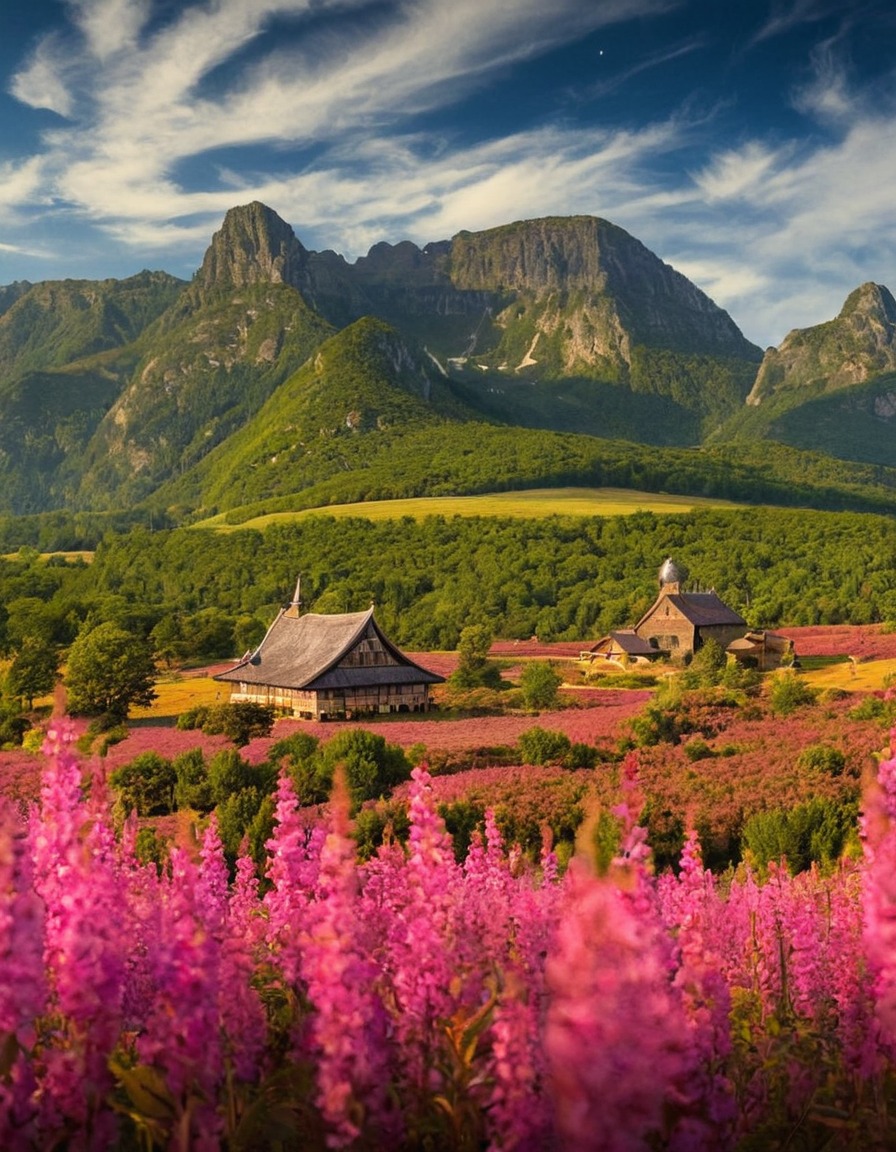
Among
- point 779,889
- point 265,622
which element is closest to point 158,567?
point 265,622

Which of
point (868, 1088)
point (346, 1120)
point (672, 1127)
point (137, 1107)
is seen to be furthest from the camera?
point (868, 1088)

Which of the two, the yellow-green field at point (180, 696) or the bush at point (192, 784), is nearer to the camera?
the bush at point (192, 784)

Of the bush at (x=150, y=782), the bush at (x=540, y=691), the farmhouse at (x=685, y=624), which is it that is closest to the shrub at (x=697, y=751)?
the bush at (x=150, y=782)

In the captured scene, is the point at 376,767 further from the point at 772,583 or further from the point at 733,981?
the point at 772,583

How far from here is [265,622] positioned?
97125 mm

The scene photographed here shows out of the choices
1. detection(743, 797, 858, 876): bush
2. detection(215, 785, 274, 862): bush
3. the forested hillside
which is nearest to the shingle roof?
the forested hillside

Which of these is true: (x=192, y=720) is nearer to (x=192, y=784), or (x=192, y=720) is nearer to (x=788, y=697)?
(x=192, y=784)

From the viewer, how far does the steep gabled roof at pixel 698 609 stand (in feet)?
253

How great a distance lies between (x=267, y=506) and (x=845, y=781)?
6315 inches

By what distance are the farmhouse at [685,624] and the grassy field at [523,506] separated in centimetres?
5968

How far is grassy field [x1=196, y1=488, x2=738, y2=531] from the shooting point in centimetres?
14625

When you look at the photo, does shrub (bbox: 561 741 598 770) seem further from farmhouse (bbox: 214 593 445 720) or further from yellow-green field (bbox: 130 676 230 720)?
yellow-green field (bbox: 130 676 230 720)

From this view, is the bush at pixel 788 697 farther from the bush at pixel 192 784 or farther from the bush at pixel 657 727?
the bush at pixel 192 784

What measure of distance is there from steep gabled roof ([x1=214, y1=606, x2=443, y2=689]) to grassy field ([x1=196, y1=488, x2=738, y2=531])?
3058 inches
